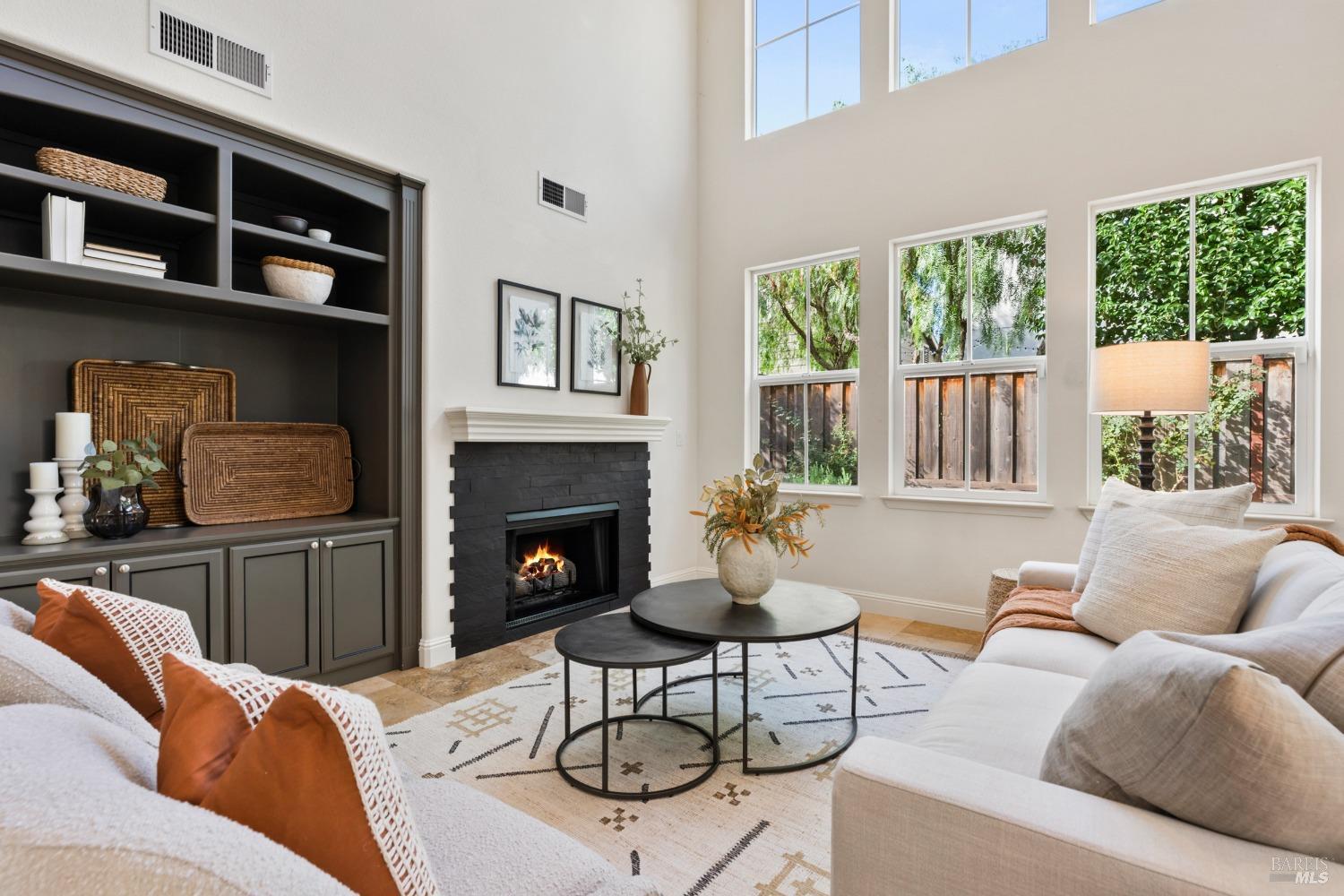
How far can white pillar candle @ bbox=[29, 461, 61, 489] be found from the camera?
234 centimetres

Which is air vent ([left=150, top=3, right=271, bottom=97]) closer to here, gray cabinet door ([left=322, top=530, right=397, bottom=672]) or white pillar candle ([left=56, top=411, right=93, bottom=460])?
white pillar candle ([left=56, top=411, right=93, bottom=460])

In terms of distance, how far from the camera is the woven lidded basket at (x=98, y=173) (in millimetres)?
2227

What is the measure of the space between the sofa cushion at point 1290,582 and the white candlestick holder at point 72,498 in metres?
3.65

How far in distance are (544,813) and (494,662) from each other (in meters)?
1.43

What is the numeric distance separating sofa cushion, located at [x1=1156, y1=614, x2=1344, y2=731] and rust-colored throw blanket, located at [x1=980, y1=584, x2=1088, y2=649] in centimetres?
121

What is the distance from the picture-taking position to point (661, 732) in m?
2.52

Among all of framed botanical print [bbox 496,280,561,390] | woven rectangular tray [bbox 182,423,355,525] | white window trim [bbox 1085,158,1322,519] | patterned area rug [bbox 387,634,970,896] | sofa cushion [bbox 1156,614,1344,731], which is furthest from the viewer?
framed botanical print [bbox 496,280,561,390]

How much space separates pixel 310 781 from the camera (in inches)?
25.3

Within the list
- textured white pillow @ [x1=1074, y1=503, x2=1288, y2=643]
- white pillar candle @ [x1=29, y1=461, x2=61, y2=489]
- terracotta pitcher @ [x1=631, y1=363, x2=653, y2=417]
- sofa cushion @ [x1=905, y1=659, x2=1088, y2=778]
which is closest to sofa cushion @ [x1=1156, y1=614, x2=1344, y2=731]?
sofa cushion @ [x1=905, y1=659, x2=1088, y2=778]

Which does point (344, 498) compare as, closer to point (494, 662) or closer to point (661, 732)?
point (494, 662)

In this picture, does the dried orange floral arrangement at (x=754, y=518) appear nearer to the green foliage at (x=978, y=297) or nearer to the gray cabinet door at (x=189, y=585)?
the gray cabinet door at (x=189, y=585)

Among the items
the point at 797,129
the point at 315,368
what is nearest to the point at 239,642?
the point at 315,368

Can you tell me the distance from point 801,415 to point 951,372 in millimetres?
1013

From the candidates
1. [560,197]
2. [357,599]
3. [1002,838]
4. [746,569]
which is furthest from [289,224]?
[1002,838]
